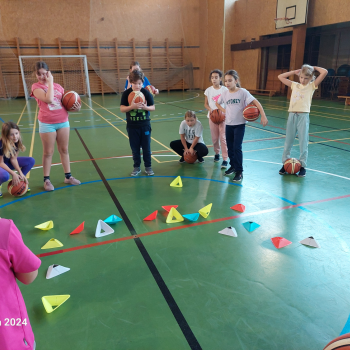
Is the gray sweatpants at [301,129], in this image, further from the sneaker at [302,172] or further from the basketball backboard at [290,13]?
the basketball backboard at [290,13]

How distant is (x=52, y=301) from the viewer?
2355mm

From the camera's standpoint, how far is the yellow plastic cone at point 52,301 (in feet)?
7.51

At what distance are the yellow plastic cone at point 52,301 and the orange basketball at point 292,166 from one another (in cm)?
395

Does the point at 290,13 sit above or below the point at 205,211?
above

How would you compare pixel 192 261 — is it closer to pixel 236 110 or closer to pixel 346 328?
pixel 346 328

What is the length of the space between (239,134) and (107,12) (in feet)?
52.0

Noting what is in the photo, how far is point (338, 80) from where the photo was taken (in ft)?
48.7

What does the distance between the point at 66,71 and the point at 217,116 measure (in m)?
17.6

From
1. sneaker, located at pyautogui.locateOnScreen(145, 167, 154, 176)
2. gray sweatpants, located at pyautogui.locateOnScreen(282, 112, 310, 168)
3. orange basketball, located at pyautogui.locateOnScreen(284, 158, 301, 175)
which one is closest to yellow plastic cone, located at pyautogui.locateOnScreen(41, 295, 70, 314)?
sneaker, located at pyautogui.locateOnScreen(145, 167, 154, 176)

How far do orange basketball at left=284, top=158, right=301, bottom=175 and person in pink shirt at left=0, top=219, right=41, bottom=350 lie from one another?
455 centimetres

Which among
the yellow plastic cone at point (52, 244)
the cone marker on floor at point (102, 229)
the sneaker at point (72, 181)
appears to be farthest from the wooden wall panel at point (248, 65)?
the yellow plastic cone at point (52, 244)

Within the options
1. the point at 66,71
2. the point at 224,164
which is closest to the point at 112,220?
the point at 224,164

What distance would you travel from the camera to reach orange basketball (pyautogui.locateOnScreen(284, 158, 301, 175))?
502 centimetres

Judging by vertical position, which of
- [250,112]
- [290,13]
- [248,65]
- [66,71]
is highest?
[290,13]
